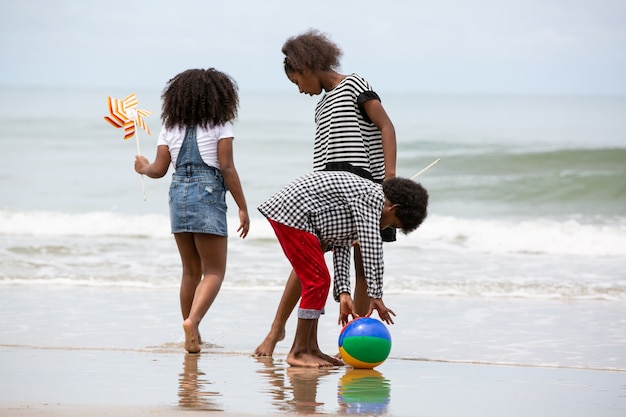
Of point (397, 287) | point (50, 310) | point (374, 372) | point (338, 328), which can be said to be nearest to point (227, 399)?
point (374, 372)

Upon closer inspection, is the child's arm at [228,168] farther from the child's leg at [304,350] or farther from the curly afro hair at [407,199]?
the curly afro hair at [407,199]

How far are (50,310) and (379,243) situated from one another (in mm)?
3478

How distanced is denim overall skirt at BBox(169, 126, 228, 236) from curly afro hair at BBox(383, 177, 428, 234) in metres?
1.17

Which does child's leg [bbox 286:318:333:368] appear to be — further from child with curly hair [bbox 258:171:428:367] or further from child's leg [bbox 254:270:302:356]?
child's leg [bbox 254:270:302:356]

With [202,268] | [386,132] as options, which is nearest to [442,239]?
[202,268]

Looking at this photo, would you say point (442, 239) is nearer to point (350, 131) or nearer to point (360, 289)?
point (360, 289)

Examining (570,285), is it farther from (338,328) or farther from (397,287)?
(338,328)

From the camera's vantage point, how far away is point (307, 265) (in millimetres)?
5383

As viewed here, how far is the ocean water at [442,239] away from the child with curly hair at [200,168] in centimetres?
64

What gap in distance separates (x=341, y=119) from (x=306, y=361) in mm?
1354

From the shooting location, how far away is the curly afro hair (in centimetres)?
518

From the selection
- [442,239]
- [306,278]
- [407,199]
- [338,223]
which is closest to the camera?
[407,199]

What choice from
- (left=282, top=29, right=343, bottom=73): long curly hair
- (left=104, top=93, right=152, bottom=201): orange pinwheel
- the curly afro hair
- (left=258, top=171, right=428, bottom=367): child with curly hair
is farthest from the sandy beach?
(left=282, top=29, right=343, bottom=73): long curly hair

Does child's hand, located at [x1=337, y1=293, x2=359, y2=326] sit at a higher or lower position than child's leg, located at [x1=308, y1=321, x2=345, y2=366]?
higher
